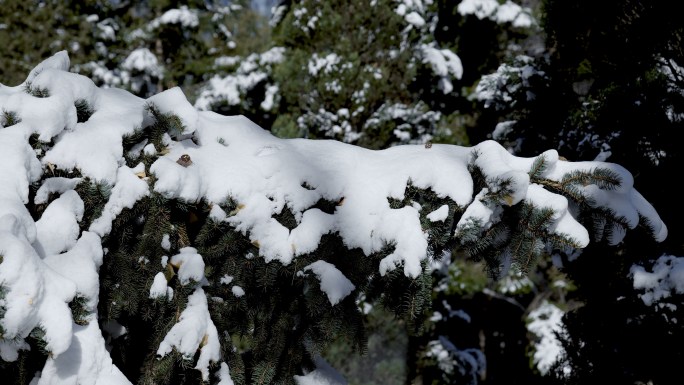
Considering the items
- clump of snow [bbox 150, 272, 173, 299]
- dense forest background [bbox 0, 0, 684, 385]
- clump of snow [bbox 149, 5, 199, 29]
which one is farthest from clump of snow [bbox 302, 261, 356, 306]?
clump of snow [bbox 149, 5, 199, 29]

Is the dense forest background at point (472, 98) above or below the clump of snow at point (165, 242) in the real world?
below

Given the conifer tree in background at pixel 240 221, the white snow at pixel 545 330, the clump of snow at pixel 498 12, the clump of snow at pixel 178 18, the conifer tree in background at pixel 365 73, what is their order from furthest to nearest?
the clump of snow at pixel 178 18
the white snow at pixel 545 330
the clump of snow at pixel 498 12
the conifer tree in background at pixel 365 73
the conifer tree in background at pixel 240 221

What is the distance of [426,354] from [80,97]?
18.4ft

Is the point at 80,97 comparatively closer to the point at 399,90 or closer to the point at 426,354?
the point at 399,90

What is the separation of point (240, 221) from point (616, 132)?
2539 millimetres

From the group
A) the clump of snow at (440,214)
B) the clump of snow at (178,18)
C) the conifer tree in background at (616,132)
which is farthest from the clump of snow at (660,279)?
the clump of snow at (178,18)

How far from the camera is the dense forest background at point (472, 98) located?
322 cm

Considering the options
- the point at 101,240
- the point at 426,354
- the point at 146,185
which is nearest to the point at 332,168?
the point at 146,185

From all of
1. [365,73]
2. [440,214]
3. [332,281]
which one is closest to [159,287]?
[332,281]

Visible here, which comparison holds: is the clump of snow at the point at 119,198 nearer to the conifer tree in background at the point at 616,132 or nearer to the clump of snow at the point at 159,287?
the clump of snow at the point at 159,287

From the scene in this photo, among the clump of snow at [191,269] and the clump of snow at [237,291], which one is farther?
the clump of snow at [237,291]

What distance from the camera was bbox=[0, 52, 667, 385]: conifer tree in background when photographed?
1.89 meters

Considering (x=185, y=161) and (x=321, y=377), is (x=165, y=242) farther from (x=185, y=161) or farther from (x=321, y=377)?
(x=321, y=377)

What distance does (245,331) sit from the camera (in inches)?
87.1
